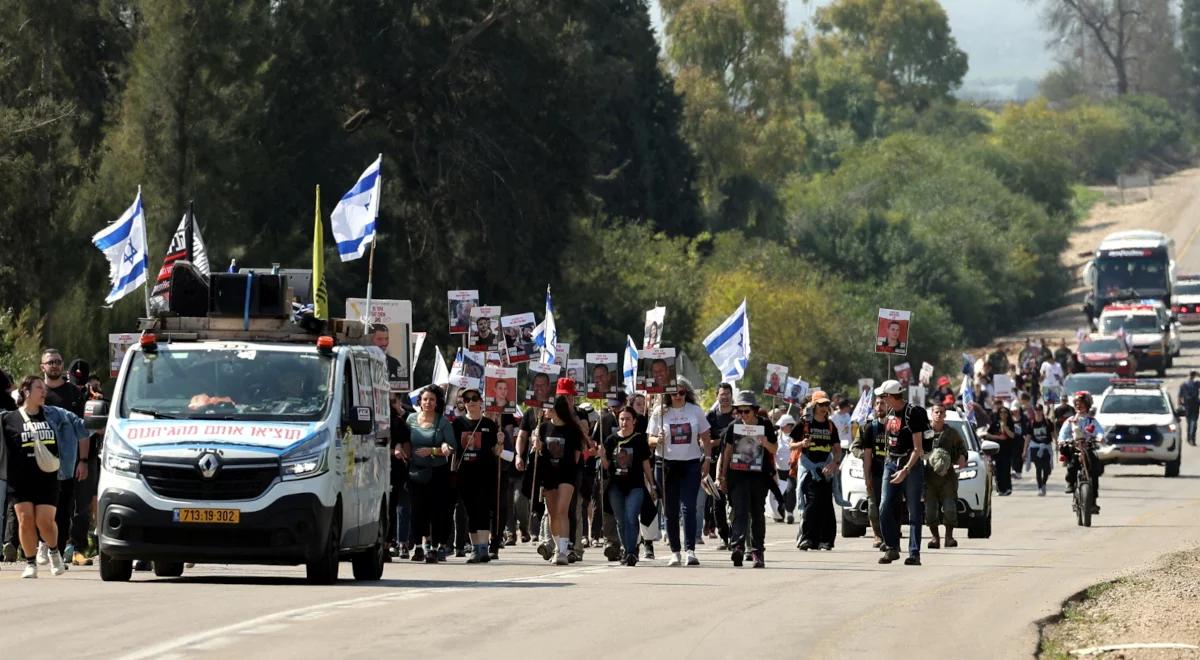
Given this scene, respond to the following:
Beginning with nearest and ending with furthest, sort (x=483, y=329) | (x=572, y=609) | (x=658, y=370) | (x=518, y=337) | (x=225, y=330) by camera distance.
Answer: (x=572, y=609) < (x=225, y=330) < (x=658, y=370) < (x=483, y=329) < (x=518, y=337)

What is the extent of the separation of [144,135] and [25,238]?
20.2 feet

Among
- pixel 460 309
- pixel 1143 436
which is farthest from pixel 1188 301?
pixel 460 309

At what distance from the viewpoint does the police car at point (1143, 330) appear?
75.4 m

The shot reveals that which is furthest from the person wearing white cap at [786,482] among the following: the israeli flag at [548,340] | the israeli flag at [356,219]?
the israeli flag at [356,219]

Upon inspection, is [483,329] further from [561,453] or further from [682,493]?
[682,493]

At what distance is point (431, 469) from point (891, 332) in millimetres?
16305

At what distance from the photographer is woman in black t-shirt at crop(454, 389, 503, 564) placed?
2314 cm

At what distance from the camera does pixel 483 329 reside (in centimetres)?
3281

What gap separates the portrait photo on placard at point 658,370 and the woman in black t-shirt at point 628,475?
0.94 m

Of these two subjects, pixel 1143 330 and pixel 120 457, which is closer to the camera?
pixel 120 457

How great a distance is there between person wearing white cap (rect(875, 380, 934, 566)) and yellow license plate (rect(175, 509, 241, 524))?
22.9 feet

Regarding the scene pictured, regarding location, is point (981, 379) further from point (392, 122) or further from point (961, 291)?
point (961, 291)

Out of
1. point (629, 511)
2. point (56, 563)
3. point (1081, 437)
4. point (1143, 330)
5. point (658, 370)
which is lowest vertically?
point (56, 563)

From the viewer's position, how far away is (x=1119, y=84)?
187125mm
